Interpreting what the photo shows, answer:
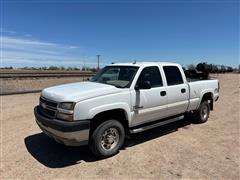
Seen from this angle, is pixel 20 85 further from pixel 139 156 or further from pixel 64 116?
pixel 139 156

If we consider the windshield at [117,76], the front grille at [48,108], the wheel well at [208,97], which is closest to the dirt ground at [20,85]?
the windshield at [117,76]

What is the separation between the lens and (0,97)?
1084cm

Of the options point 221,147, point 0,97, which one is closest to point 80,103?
point 221,147

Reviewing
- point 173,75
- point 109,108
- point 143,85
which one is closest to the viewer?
point 109,108

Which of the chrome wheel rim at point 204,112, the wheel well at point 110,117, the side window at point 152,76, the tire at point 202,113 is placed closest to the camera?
the wheel well at point 110,117

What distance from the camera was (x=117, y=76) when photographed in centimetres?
550

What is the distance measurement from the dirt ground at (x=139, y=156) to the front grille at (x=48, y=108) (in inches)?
35.7

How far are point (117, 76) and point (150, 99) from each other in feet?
3.29

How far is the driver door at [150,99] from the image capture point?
4.94 metres

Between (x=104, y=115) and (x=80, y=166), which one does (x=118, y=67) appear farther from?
(x=80, y=166)

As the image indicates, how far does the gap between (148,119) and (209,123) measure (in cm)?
301

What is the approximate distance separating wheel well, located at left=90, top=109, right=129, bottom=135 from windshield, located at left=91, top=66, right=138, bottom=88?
585 millimetres

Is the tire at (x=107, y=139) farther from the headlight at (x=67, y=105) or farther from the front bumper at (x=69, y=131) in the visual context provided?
the headlight at (x=67, y=105)

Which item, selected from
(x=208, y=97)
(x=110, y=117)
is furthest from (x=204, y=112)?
(x=110, y=117)
